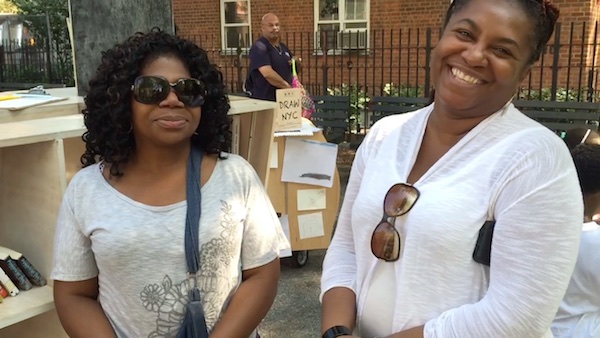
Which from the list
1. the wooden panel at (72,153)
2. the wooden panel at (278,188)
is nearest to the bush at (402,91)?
the wooden panel at (278,188)

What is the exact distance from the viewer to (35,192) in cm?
194

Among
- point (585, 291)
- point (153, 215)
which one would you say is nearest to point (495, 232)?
point (153, 215)

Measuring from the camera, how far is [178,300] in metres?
1.66

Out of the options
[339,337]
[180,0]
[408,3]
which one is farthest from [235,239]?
[180,0]

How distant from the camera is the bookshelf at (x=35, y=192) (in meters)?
1.83

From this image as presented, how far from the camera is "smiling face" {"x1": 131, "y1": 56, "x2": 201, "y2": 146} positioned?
1.69 meters

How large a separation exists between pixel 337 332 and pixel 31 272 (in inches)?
45.0

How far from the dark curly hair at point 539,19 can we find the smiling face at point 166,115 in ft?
2.78

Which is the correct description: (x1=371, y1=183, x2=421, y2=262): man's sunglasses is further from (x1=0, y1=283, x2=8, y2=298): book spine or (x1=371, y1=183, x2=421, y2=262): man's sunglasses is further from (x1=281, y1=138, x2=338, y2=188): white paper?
(x1=281, y1=138, x2=338, y2=188): white paper

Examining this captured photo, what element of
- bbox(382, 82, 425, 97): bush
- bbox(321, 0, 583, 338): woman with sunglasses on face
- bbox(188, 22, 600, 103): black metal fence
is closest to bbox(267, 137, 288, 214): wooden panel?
bbox(321, 0, 583, 338): woman with sunglasses on face

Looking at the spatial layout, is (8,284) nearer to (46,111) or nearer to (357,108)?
(46,111)

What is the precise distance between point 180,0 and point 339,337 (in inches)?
523

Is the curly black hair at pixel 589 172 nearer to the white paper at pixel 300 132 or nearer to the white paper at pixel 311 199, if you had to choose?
the white paper at pixel 300 132

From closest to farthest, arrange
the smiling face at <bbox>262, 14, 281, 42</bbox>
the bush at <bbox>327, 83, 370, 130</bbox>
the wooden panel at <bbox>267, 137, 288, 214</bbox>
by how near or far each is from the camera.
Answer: the wooden panel at <bbox>267, 137, 288, 214</bbox>, the smiling face at <bbox>262, 14, 281, 42</bbox>, the bush at <bbox>327, 83, 370, 130</bbox>
